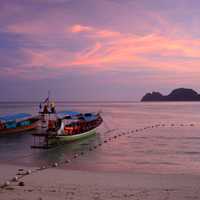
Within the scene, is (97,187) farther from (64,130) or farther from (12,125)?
(12,125)

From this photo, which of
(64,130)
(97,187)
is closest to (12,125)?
(64,130)

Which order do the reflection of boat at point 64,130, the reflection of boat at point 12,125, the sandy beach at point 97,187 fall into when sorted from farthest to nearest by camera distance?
the reflection of boat at point 12,125, the reflection of boat at point 64,130, the sandy beach at point 97,187

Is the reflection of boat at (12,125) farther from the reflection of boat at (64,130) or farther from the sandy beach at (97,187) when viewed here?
the sandy beach at (97,187)

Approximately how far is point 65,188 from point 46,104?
20027 millimetres

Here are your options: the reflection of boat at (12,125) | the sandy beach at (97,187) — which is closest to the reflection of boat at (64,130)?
the reflection of boat at (12,125)

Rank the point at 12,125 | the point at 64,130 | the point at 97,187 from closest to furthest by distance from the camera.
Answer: the point at 97,187, the point at 64,130, the point at 12,125

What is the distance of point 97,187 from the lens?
405 inches

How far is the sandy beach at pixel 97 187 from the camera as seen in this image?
8977mm

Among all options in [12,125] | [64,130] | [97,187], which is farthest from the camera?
[12,125]

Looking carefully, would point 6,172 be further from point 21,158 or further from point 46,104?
point 46,104

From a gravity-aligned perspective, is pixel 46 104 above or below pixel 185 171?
above

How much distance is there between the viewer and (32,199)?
8.40 meters

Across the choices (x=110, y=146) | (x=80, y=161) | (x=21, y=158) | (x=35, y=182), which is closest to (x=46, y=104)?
(x=110, y=146)

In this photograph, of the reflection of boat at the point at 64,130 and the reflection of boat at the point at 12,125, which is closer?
the reflection of boat at the point at 64,130
